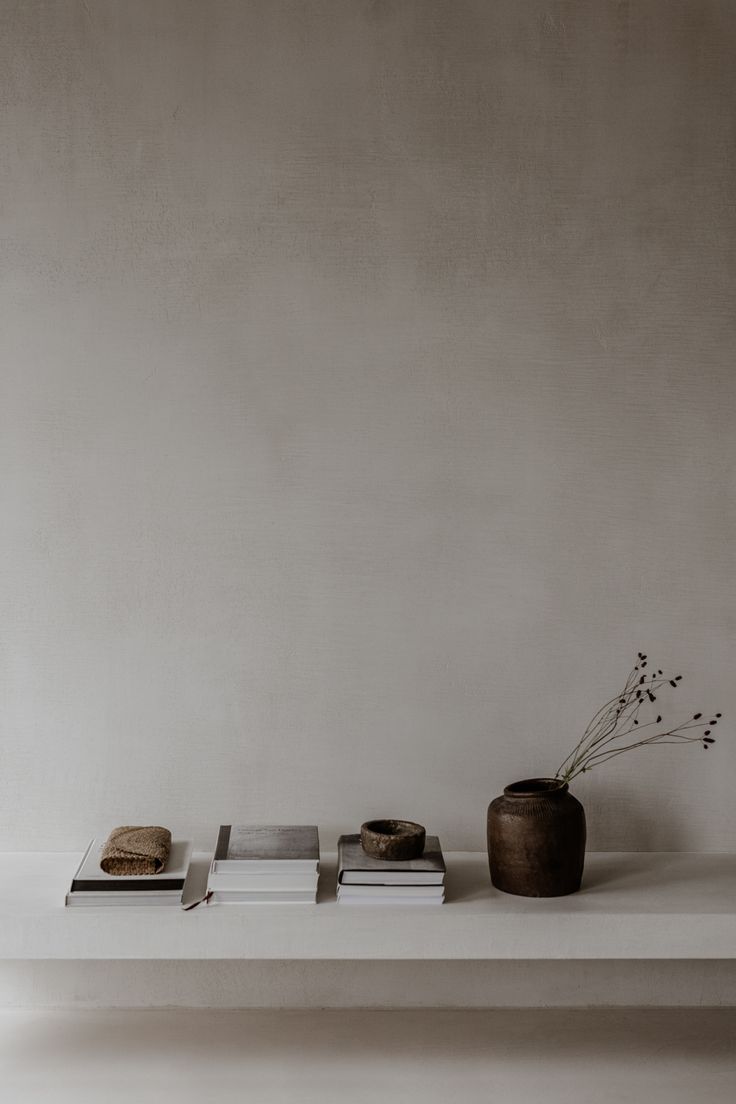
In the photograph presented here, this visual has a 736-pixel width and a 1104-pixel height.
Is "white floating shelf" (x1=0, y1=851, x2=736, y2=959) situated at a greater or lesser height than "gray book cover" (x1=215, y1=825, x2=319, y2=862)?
lesser

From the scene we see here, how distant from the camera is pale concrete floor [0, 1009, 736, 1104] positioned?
2.03 m

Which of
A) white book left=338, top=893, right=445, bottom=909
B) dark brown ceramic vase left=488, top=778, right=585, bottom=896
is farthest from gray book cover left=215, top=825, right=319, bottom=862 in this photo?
dark brown ceramic vase left=488, top=778, right=585, bottom=896

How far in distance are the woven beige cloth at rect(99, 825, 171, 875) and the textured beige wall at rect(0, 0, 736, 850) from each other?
225 mm

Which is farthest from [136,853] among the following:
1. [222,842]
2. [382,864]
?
[382,864]

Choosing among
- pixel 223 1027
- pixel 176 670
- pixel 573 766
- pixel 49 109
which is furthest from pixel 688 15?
pixel 223 1027

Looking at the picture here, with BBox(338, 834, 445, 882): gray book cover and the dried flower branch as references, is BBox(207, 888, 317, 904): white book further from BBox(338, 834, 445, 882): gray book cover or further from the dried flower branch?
the dried flower branch

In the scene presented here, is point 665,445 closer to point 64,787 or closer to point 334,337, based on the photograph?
point 334,337

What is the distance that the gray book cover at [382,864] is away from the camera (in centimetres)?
203

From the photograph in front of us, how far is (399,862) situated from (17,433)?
4.10ft

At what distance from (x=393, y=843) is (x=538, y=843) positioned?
11.3 inches

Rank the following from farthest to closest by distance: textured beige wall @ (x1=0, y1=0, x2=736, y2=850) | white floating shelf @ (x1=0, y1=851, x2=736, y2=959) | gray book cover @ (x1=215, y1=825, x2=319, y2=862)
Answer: textured beige wall @ (x1=0, y1=0, x2=736, y2=850) < gray book cover @ (x1=215, y1=825, x2=319, y2=862) < white floating shelf @ (x1=0, y1=851, x2=736, y2=959)

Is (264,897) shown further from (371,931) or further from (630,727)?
(630,727)

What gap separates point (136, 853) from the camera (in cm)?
204

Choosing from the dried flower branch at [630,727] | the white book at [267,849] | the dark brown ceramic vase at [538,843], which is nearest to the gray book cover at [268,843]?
the white book at [267,849]
